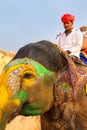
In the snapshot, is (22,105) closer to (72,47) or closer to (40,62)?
(40,62)

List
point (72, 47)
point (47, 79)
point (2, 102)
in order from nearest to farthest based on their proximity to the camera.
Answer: point (2, 102) → point (47, 79) → point (72, 47)

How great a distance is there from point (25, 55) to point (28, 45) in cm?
16

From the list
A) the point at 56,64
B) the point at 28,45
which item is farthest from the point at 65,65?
the point at 28,45

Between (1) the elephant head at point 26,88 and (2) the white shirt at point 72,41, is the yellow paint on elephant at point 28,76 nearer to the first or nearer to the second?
(1) the elephant head at point 26,88

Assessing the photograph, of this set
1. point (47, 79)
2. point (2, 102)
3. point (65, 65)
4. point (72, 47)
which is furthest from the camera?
point (72, 47)

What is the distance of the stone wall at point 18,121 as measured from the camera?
9099 mm

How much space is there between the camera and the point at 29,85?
467 cm

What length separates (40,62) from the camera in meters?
4.90

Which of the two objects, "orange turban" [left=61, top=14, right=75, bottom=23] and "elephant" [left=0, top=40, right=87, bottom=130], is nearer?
"elephant" [left=0, top=40, right=87, bottom=130]

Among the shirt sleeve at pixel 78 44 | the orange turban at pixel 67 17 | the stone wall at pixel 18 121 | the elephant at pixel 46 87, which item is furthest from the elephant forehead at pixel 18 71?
the stone wall at pixel 18 121

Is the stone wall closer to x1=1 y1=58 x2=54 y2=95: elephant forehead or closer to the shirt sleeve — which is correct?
the shirt sleeve

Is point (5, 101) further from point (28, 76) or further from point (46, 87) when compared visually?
point (46, 87)

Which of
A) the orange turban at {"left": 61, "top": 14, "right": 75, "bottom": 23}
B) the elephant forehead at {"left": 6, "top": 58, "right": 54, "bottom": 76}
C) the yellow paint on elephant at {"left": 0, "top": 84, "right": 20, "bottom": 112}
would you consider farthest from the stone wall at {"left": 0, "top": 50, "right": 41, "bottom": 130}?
the yellow paint on elephant at {"left": 0, "top": 84, "right": 20, "bottom": 112}

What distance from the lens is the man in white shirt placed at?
226 inches
